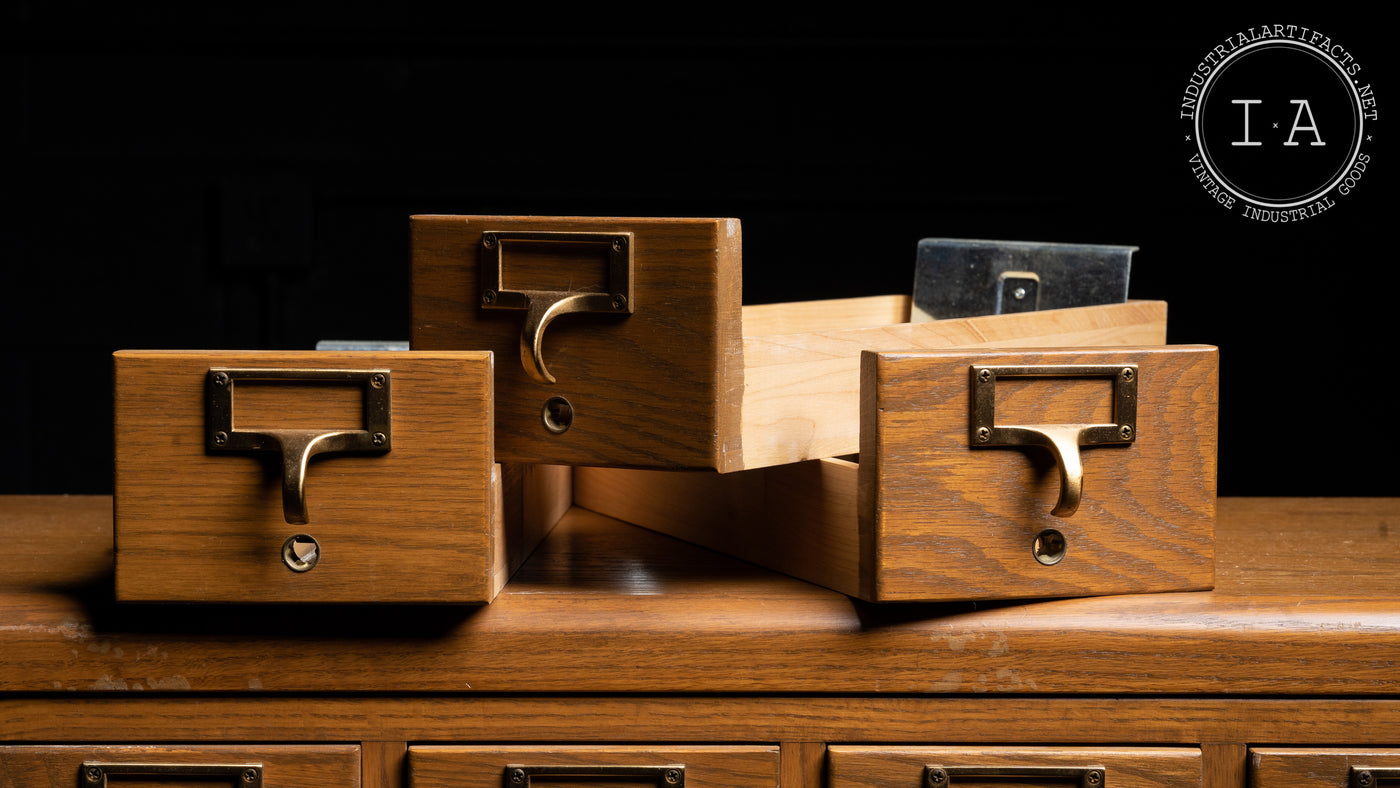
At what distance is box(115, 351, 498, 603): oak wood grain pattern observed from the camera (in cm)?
97

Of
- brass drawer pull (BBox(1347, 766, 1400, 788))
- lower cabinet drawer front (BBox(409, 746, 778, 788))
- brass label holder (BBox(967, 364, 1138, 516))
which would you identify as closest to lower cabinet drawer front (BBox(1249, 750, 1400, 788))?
brass drawer pull (BBox(1347, 766, 1400, 788))

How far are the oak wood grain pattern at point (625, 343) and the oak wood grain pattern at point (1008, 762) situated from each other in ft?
0.86

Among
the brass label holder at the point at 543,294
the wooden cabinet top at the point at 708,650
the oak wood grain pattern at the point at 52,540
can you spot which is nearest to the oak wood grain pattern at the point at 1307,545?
the wooden cabinet top at the point at 708,650

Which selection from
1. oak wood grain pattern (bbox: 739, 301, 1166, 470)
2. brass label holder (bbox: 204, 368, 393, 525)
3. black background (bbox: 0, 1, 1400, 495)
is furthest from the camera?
black background (bbox: 0, 1, 1400, 495)

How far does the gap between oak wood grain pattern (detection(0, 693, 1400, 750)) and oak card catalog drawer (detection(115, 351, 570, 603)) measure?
0.11 m

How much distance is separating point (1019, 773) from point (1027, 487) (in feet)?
0.75

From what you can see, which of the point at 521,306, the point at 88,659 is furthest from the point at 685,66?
the point at 88,659

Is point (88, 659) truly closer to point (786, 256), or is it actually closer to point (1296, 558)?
point (1296, 558)

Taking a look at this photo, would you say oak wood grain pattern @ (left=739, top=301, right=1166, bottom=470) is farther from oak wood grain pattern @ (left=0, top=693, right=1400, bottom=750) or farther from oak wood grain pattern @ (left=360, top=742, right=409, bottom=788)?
oak wood grain pattern @ (left=360, top=742, right=409, bottom=788)

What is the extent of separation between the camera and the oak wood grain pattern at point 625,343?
39.8 inches

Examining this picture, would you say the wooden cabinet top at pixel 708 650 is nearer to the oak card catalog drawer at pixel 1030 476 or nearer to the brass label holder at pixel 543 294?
the oak card catalog drawer at pixel 1030 476

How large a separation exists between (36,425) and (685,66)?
1225 mm

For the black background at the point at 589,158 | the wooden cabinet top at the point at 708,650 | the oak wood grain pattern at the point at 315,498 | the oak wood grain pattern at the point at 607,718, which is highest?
the black background at the point at 589,158

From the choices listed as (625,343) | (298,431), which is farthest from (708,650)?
(298,431)
